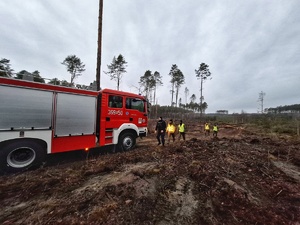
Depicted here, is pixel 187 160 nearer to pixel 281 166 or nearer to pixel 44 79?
pixel 281 166

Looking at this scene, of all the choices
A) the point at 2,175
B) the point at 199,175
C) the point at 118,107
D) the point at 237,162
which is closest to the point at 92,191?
the point at 199,175

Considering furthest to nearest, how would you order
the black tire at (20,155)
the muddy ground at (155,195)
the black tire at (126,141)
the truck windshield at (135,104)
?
1. the truck windshield at (135,104)
2. the black tire at (126,141)
3. the black tire at (20,155)
4. the muddy ground at (155,195)

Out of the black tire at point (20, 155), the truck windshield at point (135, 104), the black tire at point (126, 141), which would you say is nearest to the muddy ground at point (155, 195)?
the black tire at point (20, 155)

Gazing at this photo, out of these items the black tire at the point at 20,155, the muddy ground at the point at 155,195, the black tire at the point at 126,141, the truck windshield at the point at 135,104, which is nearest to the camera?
the muddy ground at the point at 155,195

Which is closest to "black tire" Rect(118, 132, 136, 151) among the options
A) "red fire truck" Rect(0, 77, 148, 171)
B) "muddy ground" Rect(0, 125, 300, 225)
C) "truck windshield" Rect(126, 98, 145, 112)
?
"red fire truck" Rect(0, 77, 148, 171)

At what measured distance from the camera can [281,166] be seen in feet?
18.4

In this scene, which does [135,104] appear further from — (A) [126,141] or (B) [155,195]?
(B) [155,195]

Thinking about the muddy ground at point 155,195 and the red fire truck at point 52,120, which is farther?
the red fire truck at point 52,120

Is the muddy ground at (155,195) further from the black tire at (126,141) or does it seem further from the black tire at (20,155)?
the black tire at (126,141)

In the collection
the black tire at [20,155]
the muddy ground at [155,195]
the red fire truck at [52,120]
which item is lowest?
the muddy ground at [155,195]

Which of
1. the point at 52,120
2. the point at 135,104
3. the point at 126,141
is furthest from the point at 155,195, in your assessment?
the point at 135,104

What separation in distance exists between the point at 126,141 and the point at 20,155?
4.16 m

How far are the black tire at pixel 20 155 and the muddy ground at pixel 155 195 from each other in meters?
0.34

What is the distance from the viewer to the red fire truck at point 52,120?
449cm
